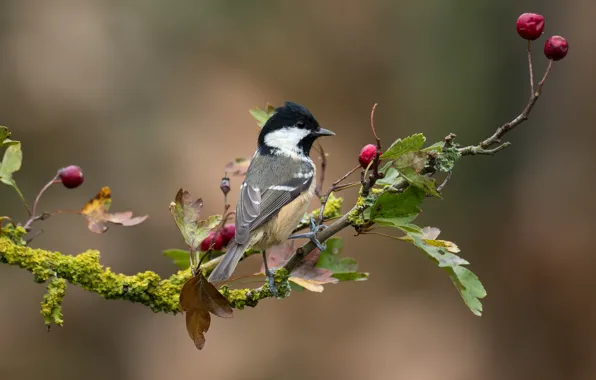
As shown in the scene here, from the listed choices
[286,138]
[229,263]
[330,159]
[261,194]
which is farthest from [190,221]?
[330,159]

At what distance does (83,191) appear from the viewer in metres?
6.11

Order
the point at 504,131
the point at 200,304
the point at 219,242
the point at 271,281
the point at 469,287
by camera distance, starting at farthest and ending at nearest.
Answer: the point at 219,242
the point at 271,281
the point at 469,287
the point at 200,304
the point at 504,131

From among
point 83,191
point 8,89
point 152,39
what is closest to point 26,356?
point 83,191

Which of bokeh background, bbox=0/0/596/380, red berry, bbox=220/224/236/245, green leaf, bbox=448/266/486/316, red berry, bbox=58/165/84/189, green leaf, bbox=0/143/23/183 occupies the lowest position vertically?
bokeh background, bbox=0/0/596/380

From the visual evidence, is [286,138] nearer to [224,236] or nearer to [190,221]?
[224,236]

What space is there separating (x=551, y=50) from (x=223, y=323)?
4.57 metres

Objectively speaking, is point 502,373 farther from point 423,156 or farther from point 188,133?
point 423,156

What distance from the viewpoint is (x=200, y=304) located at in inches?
73.3

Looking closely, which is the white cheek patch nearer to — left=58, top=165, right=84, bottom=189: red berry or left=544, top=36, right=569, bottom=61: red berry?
left=58, top=165, right=84, bottom=189: red berry

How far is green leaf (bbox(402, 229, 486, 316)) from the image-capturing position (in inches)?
76.9

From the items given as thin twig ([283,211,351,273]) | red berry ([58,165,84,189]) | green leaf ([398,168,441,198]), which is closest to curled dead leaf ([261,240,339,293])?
thin twig ([283,211,351,273])

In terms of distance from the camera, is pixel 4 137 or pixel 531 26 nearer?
pixel 4 137

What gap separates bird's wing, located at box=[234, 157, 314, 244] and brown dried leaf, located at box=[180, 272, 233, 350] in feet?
1.85

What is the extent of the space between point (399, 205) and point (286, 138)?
1392 mm
